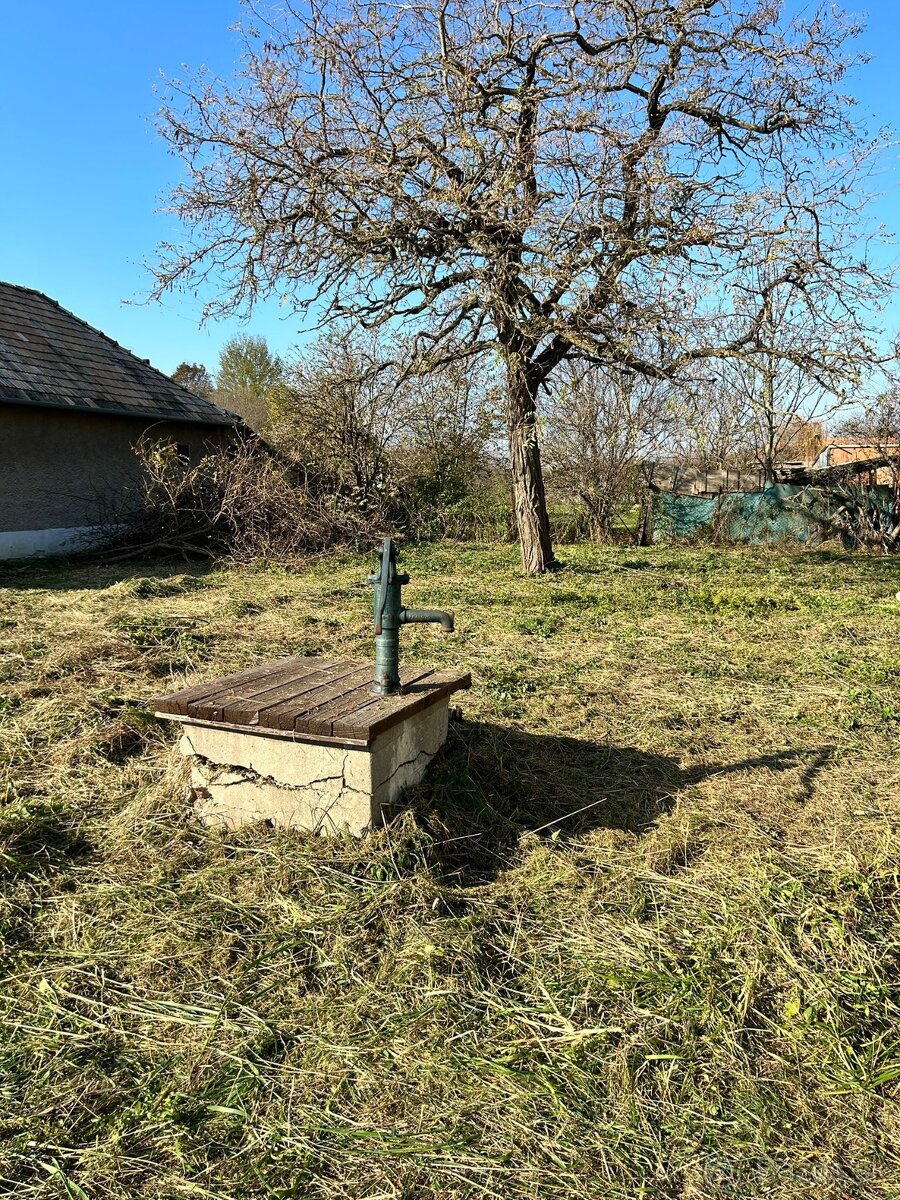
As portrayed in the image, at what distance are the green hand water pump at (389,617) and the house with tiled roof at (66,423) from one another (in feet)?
38.2

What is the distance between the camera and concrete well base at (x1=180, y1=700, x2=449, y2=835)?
316cm

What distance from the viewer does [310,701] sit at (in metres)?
3.38

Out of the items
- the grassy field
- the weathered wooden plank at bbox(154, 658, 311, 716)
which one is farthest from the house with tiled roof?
the weathered wooden plank at bbox(154, 658, 311, 716)

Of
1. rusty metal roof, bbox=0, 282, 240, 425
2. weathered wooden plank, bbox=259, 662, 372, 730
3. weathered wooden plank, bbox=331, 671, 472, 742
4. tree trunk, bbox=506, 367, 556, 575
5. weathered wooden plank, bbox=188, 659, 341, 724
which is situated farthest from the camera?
rusty metal roof, bbox=0, 282, 240, 425

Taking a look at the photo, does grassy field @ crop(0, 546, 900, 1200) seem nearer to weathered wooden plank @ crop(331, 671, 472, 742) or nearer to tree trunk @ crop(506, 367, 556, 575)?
weathered wooden plank @ crop(331, 671, 472, 742)

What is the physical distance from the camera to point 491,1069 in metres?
2.22

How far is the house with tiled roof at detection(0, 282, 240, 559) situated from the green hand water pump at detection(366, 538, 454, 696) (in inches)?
459

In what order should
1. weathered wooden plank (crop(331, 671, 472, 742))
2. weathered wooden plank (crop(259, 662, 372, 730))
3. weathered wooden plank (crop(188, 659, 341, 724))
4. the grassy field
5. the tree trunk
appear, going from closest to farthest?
the grassy field, weathered wooden plank (crop(331, 671, 472, 742)), weathered wooden plank (crop(259, 662, 372, 730)), weathered wooden plank (crop(188, 659, 341, 724)), the tree trunk

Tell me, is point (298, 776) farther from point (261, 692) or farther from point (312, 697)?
point (261, 692)

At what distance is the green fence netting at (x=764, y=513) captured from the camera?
16.0 metres

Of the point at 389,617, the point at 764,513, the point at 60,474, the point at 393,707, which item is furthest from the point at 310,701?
the point at 764,513

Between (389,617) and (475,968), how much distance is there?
1.46 m

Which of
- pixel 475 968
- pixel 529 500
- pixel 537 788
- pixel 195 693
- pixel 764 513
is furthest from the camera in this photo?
pixel 764 513

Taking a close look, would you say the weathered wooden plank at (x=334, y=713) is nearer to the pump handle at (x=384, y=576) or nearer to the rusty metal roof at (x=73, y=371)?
the pump handle at (x=384, y=576)
